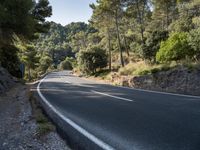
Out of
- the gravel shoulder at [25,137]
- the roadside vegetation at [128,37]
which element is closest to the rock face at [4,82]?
the roadside vegetation at [128,37]

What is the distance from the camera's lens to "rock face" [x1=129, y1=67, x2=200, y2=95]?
14.4 meters

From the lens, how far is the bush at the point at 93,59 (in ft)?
140

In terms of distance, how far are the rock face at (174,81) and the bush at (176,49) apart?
11.2 ft

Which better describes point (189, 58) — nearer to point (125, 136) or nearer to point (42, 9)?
point (42, 9)

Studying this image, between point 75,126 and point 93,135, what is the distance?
1214 millimetres

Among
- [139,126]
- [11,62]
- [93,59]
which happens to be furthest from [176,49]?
[93,59]

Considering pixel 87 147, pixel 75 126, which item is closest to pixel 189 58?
pixel 75 126

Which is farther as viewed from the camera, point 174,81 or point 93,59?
point 93,59

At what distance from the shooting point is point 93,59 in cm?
4291

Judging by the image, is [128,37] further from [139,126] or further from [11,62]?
[139,126]

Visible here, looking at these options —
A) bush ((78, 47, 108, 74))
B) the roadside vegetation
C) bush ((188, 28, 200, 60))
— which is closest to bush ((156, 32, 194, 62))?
the roadside vegetation

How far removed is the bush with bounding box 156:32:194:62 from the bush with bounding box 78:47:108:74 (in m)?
21.4

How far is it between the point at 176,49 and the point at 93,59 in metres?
23.3

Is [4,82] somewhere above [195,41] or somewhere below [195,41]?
below
